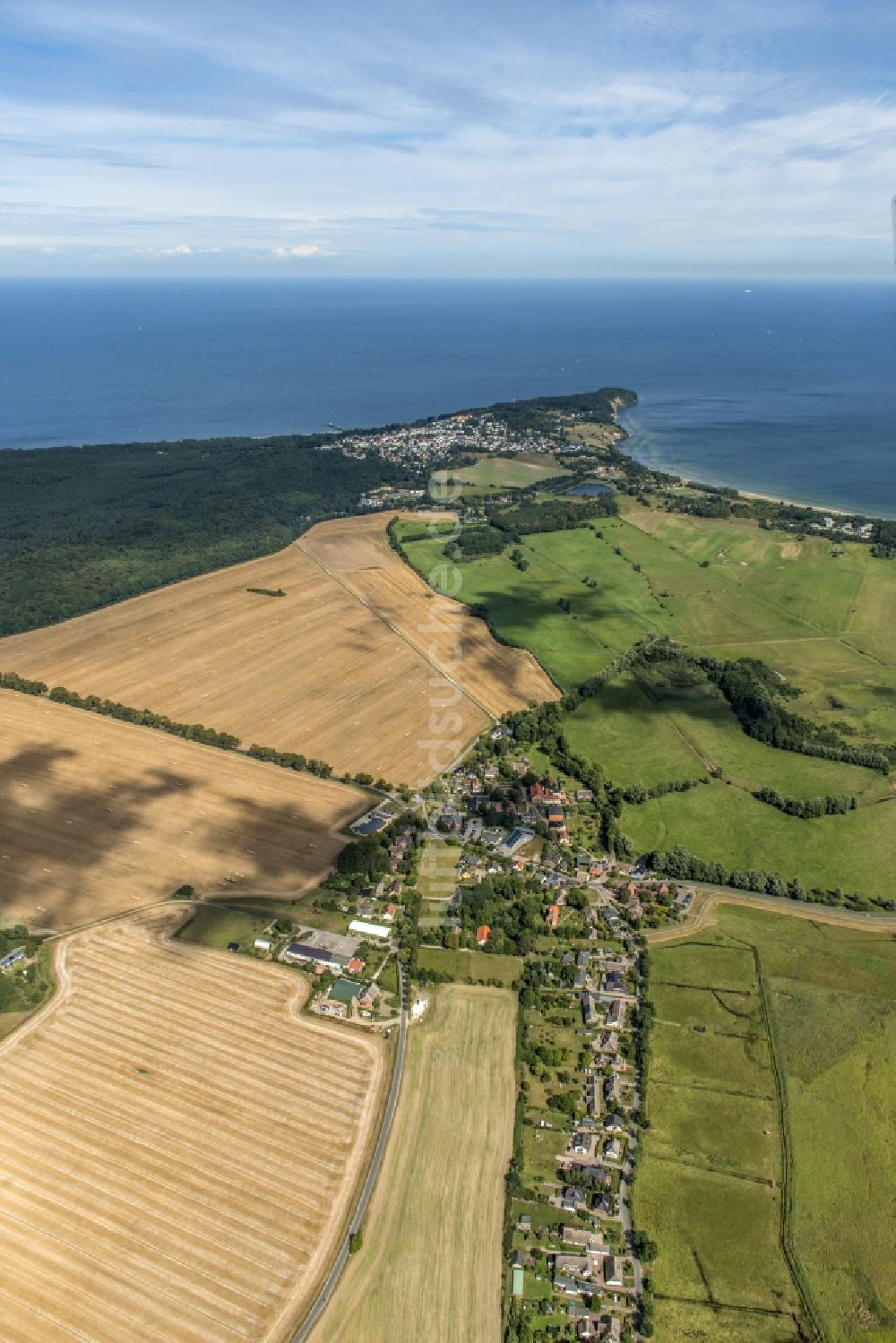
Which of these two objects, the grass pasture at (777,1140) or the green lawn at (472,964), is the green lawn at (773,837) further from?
the green lawn at (472,964)

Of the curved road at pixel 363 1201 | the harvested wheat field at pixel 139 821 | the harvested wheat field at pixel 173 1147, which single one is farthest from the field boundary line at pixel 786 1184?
the harvested wheat field at pixel 139 821

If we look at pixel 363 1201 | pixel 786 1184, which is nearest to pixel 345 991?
pixel 363 1201

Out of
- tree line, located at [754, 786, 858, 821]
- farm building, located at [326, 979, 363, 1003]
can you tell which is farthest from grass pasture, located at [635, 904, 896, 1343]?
farm building, located at [326, 979, 363, 1003]

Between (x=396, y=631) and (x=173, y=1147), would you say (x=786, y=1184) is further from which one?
(x=396, y=631)

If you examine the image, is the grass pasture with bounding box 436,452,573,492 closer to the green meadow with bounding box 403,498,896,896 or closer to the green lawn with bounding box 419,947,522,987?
the green meadow with bounding box 403,498,896,896

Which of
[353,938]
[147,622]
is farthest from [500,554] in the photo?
[353,938]

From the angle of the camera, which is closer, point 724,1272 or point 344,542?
point 724,1272

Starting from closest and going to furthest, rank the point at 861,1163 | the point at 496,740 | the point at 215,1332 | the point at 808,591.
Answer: the point at 215,1332, the point at 861,1163, the point at 496,740, the point at 808,591

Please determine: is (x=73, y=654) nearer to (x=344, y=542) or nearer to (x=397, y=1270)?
(x=344, y=542)
